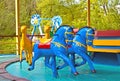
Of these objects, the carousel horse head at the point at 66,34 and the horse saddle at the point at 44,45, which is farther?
the horse saddle at the point at 44,45

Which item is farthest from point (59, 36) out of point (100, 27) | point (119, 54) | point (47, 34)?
point (100, 27)

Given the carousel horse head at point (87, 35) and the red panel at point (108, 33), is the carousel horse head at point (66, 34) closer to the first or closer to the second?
the carousel horse head at point (87, 35)

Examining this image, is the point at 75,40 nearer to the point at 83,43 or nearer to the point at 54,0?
the point at 83,43

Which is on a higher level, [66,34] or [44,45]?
[66,34]

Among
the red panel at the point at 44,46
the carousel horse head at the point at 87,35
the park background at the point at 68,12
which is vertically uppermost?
the park background at the point at 68,12

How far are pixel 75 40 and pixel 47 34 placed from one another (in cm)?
64

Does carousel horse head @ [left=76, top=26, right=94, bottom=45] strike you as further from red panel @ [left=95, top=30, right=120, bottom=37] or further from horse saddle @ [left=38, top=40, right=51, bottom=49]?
red panel @ [left=95, top=30, right=120, bottom=37]

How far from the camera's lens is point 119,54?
7676 millimetres

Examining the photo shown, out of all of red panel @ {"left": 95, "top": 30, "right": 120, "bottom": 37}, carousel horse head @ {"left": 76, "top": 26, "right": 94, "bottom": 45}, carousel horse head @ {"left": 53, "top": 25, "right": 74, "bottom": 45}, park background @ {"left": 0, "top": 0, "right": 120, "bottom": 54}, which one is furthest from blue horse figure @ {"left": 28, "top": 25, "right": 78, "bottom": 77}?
park background @ {"left": 0, "top": 0, "right": 120, "bottom": 54}

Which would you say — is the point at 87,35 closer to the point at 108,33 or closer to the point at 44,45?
the point at 44,45

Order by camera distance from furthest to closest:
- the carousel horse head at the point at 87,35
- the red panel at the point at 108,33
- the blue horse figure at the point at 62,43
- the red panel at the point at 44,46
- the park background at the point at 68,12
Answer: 1. the park background at the point at 68,12
2. the red panel at the point at 108,33
3. the carousel horse head at the point at 87,35
4. the red panel at the point at 44,46
5. the blue horse figure at the point at 62,43

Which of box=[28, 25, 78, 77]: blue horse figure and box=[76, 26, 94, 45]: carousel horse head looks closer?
box=[28, 25, 78, 77]: blue horse figure

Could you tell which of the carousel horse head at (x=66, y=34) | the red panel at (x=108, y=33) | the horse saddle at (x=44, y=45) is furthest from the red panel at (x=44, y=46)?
the red panel at (x=108, y=33)

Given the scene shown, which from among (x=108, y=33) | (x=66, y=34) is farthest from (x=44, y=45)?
(x=108, y=33)
